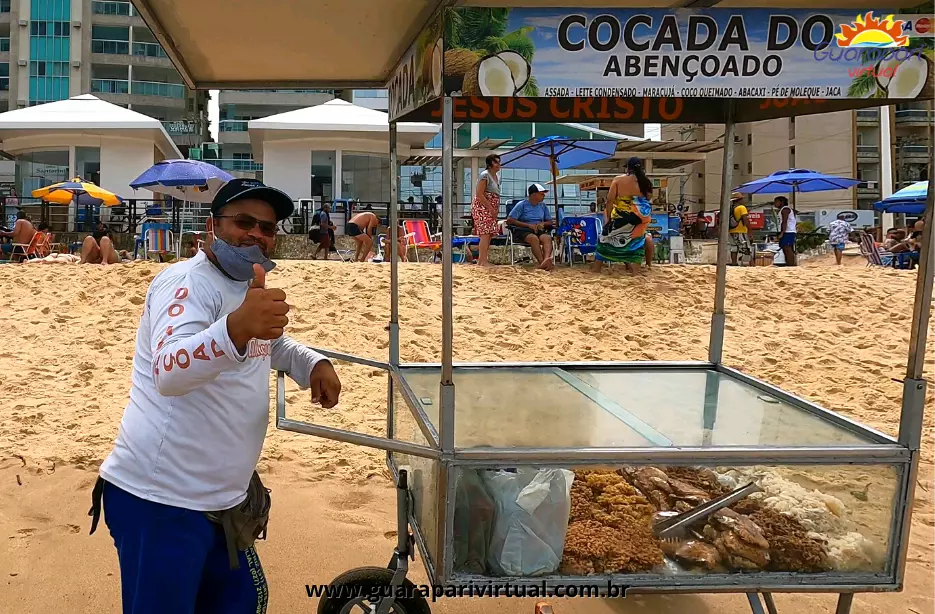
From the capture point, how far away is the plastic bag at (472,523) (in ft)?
6.97

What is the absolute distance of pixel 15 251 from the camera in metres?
12.9

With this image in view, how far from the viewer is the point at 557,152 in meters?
10.0

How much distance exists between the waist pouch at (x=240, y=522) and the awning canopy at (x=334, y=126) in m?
14.1

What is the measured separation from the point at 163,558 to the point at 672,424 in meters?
1.73

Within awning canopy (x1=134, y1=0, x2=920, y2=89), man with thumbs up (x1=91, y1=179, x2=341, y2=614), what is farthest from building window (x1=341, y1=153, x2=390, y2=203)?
man with thumbs up (x1=91, y1=179, x2=341, y2=614)

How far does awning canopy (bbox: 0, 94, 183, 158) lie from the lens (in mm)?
17047

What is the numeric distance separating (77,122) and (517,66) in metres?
18.0

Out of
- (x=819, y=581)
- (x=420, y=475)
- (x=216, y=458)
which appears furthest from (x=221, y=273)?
(x=819, y=581)

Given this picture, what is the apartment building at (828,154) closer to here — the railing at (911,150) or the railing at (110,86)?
the railing at (911,150)

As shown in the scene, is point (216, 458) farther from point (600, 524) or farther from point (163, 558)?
point (600, 524)

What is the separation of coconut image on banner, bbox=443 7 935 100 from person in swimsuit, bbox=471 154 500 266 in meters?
6.86

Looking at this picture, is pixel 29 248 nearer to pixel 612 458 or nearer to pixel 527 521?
pixel 527 521

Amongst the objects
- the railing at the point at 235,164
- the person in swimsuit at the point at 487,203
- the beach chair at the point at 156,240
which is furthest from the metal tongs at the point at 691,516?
the railing at the point at 235,164

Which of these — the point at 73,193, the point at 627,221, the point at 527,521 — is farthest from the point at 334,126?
the point at 527,521
